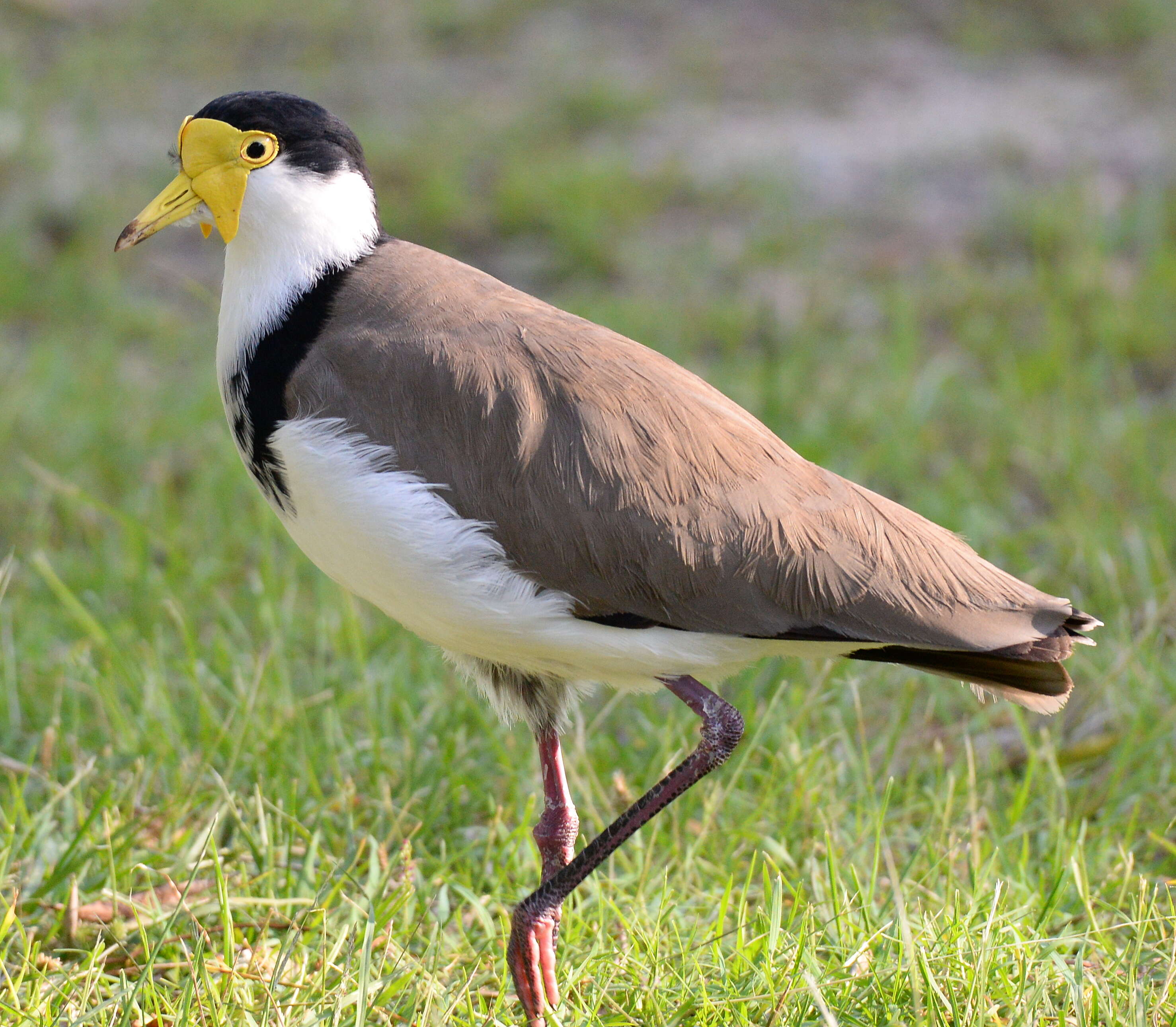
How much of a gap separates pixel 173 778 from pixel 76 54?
656 centimetres

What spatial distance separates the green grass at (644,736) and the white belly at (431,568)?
51 centimetres

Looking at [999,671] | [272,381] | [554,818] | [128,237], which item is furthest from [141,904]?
[999,671]

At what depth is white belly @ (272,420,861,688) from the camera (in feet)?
8.18

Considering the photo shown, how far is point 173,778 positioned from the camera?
3.24m

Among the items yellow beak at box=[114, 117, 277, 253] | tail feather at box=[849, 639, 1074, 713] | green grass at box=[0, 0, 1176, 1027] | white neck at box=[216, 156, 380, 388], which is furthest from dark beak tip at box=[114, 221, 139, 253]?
tail feather at box=[849, 639, 1074, 713]

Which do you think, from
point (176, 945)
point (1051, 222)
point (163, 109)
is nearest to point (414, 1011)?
point (176, 945)

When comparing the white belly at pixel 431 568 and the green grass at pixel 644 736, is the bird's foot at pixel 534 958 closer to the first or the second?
the green grass at pixel 644 736

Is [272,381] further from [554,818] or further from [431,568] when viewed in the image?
[554,818]

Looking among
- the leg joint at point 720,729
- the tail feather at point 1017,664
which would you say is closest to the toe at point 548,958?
the leg joint at point 720,729

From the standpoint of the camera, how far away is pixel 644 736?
358cm

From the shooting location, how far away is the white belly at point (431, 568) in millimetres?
2492

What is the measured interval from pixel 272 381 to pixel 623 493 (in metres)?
0.71

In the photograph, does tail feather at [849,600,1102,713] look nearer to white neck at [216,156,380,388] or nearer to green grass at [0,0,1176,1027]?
green grass at [0,0,1176,1027]

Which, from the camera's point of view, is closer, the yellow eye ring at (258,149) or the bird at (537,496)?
the bird at (537,496)
